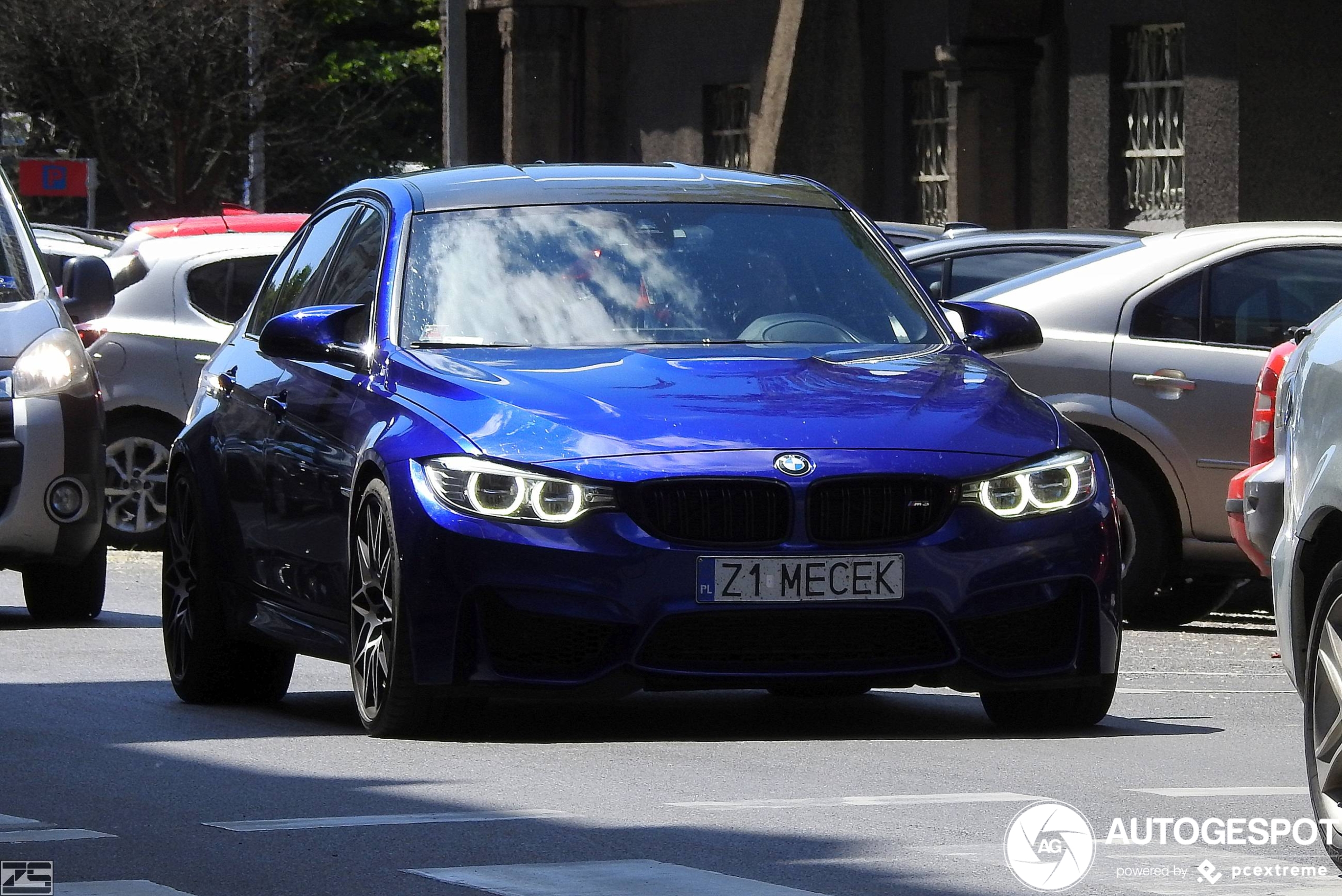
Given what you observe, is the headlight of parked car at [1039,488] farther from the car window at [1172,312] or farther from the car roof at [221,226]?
the car roof at [221,226]

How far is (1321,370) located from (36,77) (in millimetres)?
44523

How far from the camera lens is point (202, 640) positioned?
31.9ft

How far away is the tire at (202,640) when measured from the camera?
9.73 metres

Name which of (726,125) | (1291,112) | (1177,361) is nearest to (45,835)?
(1177,361)

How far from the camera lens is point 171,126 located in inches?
1959

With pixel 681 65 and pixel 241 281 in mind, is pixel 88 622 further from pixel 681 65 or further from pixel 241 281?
pixel 681 65

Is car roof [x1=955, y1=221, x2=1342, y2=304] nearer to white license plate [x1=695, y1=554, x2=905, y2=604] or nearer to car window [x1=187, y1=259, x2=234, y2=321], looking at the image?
white license plate [x1=695, y1=554, x2=905, y2=604]

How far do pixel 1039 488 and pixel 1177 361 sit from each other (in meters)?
4.65

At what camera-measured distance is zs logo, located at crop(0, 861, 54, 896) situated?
593 cm

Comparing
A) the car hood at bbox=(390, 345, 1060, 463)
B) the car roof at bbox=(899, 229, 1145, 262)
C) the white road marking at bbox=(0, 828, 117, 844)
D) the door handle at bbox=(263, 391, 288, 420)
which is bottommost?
the white road marking at bbox=(0, 828, 117, 844)

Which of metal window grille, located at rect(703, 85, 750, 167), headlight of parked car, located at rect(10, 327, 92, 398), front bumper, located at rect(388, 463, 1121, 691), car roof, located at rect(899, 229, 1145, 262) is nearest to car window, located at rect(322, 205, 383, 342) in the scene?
front bumper, located at rect(388, 463, 1121, 691)

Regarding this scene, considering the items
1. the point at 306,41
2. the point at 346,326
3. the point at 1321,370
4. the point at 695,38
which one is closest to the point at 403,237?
the point at 346,326

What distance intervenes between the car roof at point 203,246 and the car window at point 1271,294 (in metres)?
6.85

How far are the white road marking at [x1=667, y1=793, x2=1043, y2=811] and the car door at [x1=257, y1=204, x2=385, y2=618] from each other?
5.86 ft
